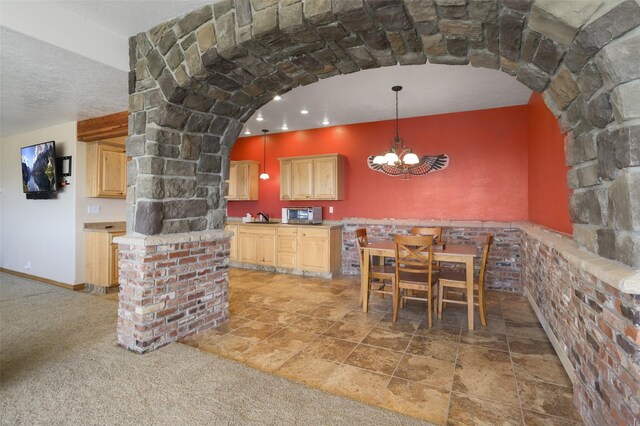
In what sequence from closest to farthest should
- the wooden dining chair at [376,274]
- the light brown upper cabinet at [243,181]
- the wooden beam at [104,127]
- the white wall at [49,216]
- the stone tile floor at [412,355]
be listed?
the stone tile floor at [412,355]
the wooden dining chair at [376,274]
the wooden beam at [104,127]
the white wall at [49,216]
the light brown upper cabinet at [243,181]

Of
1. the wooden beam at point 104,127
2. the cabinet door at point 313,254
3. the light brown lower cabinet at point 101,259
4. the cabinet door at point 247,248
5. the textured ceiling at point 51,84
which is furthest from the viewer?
the cabinet door at point 247,248

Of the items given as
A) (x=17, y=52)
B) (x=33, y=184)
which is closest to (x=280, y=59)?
(x=17, y=52)

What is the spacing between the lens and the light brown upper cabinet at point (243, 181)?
6.93 m

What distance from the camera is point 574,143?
1.84 meters

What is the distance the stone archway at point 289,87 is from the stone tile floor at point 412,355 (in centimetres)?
42

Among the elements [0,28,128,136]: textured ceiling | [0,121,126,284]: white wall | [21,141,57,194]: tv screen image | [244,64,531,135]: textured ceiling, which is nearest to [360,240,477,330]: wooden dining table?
[244,64,531,135]: textured ceiling

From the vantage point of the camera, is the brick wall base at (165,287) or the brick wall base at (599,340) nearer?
the brick wall base at (599,340)

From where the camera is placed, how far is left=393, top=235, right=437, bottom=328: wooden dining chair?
3289mm

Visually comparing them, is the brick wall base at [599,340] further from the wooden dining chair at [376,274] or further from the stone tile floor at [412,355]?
the wooden dining chair at [376,274]

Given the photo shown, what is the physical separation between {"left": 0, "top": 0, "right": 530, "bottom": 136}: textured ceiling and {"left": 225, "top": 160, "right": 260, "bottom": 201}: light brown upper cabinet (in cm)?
103

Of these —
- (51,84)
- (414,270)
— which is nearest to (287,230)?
(414,270)

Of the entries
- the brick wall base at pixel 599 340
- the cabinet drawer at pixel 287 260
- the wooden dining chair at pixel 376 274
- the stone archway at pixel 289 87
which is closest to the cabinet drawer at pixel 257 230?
the cabinet drawer at pixel 287 260

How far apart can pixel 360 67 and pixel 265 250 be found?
4395mm

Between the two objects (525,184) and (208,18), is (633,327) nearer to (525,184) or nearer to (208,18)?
(208,18)
